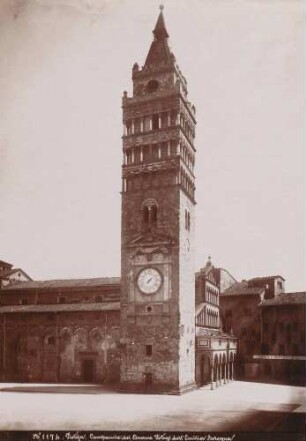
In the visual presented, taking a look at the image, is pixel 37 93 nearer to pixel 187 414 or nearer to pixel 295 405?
pixel 187 414

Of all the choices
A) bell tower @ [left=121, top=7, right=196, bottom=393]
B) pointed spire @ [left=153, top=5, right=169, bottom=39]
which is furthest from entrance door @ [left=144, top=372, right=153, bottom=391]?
pointed spire @ [left=153, top=5, right=169, bottom=39]

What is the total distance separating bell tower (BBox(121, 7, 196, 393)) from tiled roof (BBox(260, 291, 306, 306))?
2.77 metres

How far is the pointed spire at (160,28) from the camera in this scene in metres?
10.0

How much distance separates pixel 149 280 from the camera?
49.0ft

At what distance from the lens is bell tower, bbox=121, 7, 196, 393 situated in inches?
572

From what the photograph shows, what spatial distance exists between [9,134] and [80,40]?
8.01ft

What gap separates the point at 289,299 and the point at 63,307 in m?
9.93

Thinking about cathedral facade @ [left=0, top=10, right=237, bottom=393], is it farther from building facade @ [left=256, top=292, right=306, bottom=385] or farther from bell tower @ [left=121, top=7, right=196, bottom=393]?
building facade @ [left=256, top=292, right=306, bottom=385]

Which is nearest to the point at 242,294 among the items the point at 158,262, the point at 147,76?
the point at 158,262

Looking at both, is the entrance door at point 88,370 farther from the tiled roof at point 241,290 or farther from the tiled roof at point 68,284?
the tiled roof at point 241,290

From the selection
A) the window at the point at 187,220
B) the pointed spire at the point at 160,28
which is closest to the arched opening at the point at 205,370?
the window at the point at 187,220

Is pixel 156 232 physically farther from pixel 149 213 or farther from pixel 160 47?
pixel 160 47

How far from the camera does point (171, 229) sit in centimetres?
1492

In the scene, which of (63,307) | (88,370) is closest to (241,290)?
(88,370)
